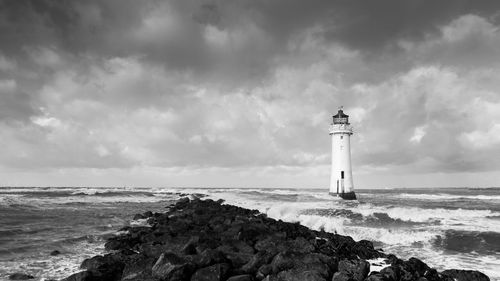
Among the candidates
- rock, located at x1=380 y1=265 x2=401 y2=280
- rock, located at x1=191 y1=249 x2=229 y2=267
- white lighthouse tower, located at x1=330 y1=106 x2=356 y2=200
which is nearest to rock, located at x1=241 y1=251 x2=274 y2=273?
rock, located at x1=191 y1=249 x2=229 y2=267

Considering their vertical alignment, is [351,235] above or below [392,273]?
below

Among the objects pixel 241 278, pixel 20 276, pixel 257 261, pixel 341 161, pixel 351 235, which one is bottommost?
pixel 20 276

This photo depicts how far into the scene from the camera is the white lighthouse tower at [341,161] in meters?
27.7

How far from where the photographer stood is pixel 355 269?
25.5 feet

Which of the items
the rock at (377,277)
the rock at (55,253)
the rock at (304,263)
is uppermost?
the rock at (304,263)

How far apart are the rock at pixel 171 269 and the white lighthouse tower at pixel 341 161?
21323 millimetres

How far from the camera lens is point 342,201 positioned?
27.1 m

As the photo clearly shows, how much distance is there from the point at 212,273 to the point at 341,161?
2145cm

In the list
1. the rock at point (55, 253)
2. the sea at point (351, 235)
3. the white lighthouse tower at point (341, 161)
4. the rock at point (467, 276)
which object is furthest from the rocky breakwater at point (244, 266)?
the white lighthouse tower at point (341, 161)

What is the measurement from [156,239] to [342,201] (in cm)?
1745

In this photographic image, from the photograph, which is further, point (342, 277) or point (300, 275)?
point (342, 277)

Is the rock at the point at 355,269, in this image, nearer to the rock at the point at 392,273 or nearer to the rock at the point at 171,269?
the rock at the point at 392,273

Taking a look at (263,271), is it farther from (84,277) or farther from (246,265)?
(84,277)

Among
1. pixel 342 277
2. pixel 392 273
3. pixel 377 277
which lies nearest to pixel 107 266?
pixel 342 277
